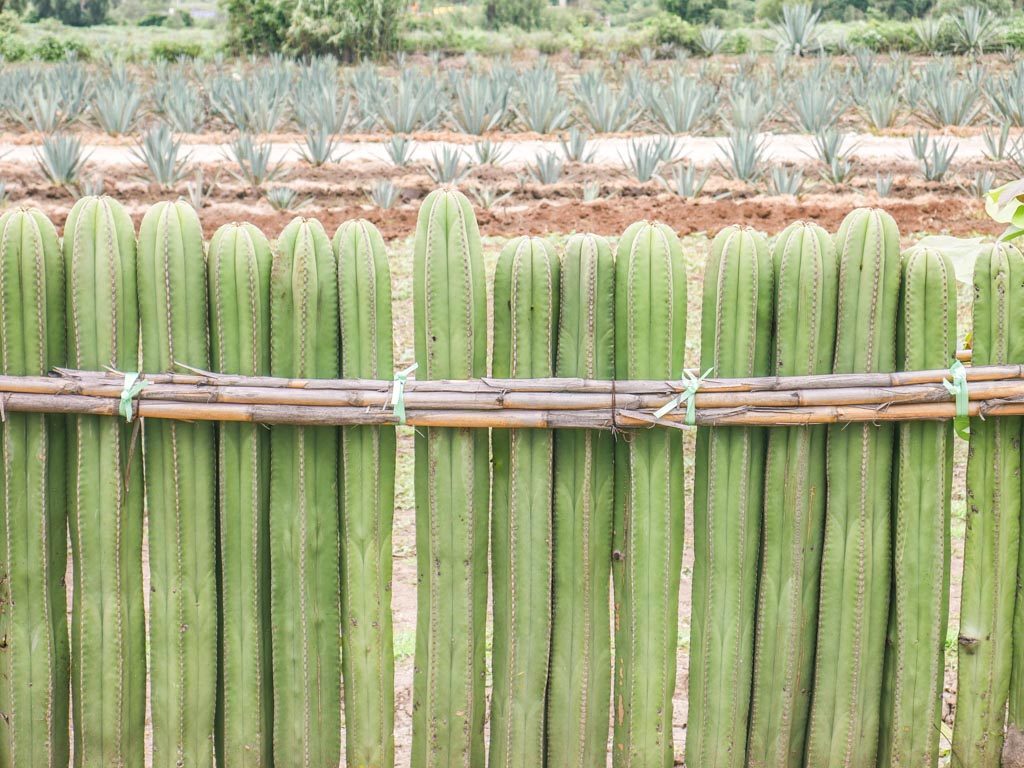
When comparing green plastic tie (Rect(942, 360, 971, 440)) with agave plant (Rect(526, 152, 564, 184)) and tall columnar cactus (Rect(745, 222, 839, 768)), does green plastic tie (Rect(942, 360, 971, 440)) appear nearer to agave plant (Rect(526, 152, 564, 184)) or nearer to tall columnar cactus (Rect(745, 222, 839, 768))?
tall columnar cactus (Rect(745, 222, 839, 768))

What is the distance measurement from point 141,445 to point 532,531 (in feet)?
3.69

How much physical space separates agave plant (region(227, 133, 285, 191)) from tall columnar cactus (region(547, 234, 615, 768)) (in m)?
8.94

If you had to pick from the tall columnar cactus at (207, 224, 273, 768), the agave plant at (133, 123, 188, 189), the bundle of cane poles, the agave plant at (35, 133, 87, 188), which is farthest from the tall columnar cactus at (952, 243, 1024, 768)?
the agave plant at (35, 133, 87, 188)

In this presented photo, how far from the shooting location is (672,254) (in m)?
3.38

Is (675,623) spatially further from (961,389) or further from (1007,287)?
(1007,287)

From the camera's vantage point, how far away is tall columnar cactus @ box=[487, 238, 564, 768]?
3373mm

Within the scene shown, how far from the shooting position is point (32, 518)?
344 cm

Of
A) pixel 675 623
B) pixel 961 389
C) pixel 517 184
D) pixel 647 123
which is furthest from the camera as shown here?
pixel 647 123

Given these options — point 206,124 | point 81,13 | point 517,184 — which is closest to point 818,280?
point 517,184

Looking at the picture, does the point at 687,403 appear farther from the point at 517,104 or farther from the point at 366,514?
the point at 517,104

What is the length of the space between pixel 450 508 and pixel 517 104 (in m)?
14.4

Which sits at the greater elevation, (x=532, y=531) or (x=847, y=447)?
(x=847, y=447)

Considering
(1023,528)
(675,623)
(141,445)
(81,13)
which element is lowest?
(675,623)

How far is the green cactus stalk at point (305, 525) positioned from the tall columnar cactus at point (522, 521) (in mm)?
454
